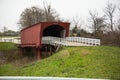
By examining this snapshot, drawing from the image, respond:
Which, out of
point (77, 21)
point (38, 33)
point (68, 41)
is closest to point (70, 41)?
point (68, 41)

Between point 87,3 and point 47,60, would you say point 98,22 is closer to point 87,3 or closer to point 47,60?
point 87,3

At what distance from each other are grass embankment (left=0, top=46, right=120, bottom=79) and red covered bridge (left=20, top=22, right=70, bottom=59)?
1.72 feet

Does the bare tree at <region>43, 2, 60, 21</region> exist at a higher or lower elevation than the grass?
higher

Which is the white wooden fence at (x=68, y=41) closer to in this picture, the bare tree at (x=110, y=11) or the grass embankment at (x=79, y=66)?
the grass embankment at (x=79, y=66)

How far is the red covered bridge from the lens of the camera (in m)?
5.83

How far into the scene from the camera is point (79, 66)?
5.44m

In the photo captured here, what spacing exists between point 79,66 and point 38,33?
1816 millimetres

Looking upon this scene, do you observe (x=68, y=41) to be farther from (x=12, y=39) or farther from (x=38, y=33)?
(x=12, y=39)

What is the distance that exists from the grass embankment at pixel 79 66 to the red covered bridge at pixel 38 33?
0.52 m

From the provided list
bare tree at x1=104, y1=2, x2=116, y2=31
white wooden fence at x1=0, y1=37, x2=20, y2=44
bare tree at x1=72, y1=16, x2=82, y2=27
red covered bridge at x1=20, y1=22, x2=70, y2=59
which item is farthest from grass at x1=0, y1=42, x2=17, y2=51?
bare tree at x1=104, y1=2, x2=116, y2=31

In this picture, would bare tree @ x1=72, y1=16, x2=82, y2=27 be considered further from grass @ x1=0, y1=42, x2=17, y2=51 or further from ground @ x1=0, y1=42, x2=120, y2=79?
grass @ x1=0, y1=42, x2=17, y2=51

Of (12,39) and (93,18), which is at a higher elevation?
(93,18)

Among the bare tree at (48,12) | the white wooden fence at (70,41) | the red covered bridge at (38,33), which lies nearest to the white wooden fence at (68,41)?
the white wooden fence at (70,41)

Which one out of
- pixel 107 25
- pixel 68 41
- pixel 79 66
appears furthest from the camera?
pixel 68 41
